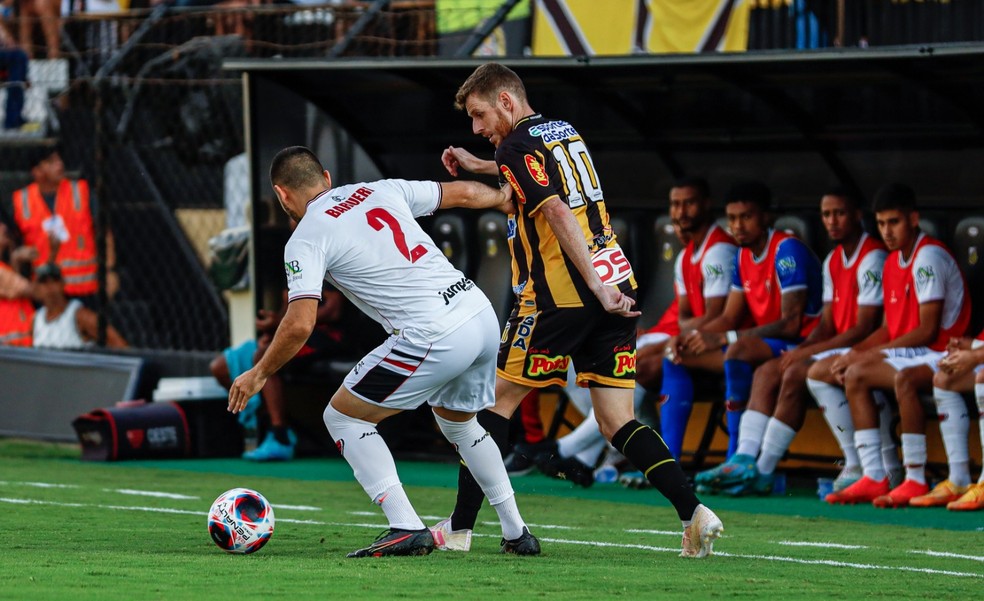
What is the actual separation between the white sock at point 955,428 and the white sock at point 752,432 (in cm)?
102

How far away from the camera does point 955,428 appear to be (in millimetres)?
8453

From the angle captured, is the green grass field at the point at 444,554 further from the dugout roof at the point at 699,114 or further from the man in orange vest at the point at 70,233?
the man in orange vest at the point at 70,233

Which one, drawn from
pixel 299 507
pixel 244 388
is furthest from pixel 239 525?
pixel 299 507

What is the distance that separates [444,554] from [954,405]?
3.55 meters

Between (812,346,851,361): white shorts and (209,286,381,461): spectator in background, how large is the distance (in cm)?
345

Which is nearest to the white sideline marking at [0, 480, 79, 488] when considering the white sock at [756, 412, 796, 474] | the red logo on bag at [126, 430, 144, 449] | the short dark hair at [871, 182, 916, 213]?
the red logo on bag at [126, 430, 144, 449]

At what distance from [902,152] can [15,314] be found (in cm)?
721

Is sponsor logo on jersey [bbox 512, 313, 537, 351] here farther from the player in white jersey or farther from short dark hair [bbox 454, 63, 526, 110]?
short dark hair [bbox 454, 63, 526, 110]

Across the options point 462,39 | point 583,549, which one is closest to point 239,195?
point 462,39

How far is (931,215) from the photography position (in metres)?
9.65

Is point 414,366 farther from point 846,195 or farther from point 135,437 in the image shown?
point 135,437

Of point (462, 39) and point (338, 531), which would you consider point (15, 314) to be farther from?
point (338, 531)

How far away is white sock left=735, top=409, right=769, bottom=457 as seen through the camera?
9.14 m

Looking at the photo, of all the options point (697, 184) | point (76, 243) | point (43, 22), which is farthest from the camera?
point (43, 22)
